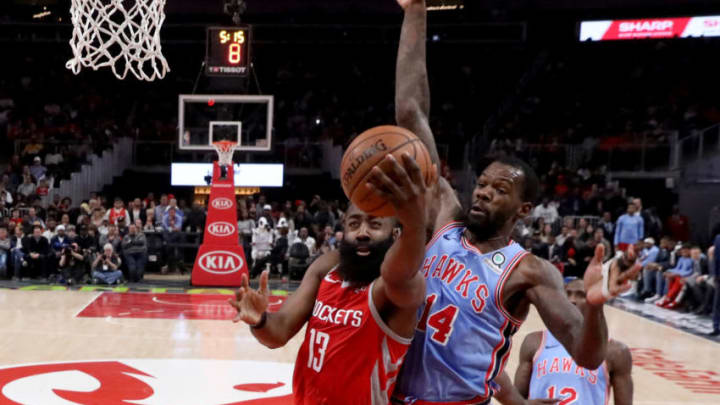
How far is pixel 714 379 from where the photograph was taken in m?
7.42

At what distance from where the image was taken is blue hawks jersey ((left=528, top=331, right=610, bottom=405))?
10.9 feet

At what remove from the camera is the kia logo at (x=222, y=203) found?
532 inches

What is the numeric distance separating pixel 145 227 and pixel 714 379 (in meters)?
11.5

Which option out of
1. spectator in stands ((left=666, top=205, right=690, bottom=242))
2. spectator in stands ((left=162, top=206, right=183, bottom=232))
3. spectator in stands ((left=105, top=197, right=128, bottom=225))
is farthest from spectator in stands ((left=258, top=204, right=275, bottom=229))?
spectator in stands ((left=666, top=205, right=690, bottom=242))

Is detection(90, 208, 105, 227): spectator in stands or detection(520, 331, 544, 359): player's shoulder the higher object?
detection(520, 331, 544, 359): player's shoulder

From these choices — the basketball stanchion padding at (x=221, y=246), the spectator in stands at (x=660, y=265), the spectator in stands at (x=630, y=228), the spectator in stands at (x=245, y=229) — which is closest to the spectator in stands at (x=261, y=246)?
the spectator in stands at (x=245, y=229)

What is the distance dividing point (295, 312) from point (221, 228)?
434 inches

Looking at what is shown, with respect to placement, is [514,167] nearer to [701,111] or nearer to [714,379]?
[714,379]

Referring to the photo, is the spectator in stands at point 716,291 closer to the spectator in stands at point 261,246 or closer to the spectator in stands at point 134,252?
the spectator in stands at point 261,246

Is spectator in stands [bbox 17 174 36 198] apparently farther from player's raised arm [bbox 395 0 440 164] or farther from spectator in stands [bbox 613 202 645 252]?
player's raised arm [bbox 395 0 440 164]

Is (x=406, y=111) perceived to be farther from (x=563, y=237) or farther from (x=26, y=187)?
(x=26, y=187)

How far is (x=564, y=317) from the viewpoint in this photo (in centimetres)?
245

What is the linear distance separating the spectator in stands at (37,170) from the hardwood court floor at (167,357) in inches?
314

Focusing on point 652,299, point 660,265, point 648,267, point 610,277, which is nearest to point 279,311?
point 610,277
